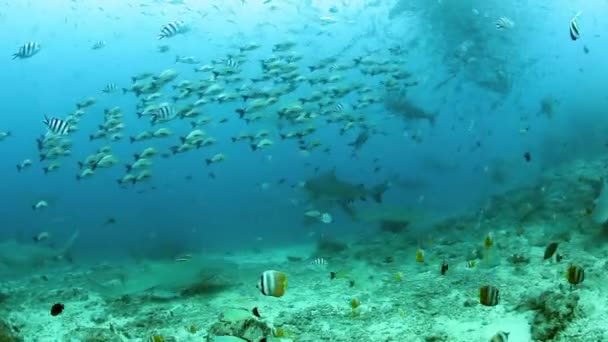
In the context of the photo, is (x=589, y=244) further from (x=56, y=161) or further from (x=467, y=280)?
(x=56, y=161)

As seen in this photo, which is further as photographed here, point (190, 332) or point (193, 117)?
point (193, 117)

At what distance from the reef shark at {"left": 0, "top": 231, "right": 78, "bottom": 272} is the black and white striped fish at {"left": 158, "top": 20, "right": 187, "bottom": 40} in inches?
393

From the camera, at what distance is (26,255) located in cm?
1967

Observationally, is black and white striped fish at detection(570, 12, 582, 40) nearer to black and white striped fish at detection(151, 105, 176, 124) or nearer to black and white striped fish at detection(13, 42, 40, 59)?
black and white striped fish at detection(151, 105, 176, 124)

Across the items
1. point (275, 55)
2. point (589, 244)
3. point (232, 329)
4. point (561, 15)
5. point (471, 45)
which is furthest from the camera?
point (561, 15)

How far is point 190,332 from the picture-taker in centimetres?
895

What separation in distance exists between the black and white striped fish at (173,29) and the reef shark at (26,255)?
32.8ft

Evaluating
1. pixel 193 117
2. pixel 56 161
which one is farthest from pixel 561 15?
pixel 56 161

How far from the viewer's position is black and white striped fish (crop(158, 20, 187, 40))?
1307cm

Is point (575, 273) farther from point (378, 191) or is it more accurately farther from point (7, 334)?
point (378, 191)

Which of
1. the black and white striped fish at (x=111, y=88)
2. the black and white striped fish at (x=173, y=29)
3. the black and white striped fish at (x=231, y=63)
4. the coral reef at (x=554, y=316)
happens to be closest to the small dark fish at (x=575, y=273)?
the coral reef at (x=554, y=316)

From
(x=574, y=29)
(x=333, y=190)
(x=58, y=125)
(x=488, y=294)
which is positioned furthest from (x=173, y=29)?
(x=488, y=294)

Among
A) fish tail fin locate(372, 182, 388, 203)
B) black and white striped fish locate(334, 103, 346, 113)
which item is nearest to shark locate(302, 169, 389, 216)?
fish tail fin locate(372, 182, 388, 203)

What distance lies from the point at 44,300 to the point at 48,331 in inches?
113
